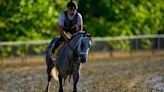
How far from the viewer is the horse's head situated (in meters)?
12.2

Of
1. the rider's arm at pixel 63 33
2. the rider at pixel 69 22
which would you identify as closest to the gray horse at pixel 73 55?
the rider's arm at pixel 63 33

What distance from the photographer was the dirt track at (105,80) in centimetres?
1594

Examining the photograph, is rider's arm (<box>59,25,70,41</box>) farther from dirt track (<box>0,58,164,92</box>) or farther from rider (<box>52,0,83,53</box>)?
dirt track (<box>0,58,164,92</box>)

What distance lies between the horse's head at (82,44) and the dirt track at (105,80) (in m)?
2.90

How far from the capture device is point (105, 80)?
1895 cm

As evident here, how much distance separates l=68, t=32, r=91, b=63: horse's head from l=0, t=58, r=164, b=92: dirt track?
9.50 ft

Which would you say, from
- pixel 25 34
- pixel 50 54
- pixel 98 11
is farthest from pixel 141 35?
pixel 50 54

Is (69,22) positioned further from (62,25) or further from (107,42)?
(107,42)

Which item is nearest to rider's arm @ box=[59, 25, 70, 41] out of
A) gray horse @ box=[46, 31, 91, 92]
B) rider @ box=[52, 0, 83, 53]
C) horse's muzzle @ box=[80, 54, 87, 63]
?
rider @ box=[52, 0, 83, 53]

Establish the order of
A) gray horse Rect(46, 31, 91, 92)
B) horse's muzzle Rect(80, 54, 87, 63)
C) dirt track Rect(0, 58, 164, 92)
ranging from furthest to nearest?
dirt track Rect(0, 58, 164, 92)
gray horse Rect(46, 31, 91, 92)
horse's muzzle Rect(80, 54, 87, 63)

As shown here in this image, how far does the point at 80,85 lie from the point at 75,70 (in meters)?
4.27

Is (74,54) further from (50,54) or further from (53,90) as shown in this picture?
(53,90)

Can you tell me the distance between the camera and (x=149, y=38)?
36375 millimetres

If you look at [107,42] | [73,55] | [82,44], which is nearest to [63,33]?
[73,55]
